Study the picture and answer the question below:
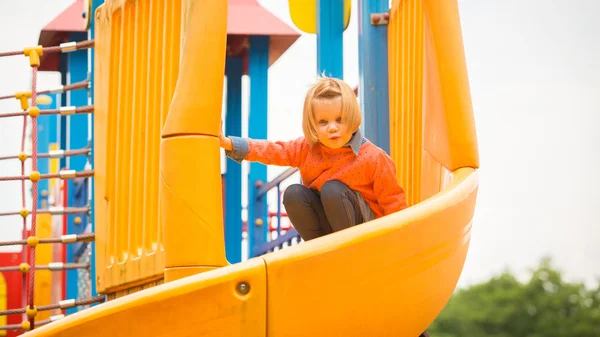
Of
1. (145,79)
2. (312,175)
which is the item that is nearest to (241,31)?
(145,79)

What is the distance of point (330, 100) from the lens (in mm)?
2086

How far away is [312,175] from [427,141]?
0.33m

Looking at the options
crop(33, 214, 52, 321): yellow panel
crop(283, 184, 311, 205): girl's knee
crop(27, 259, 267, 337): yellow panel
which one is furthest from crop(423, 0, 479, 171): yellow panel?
crop(33, 214, 52, 321): yellow panel

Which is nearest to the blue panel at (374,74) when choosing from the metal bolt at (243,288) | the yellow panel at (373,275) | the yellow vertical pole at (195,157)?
the yellow panel at (373,275)

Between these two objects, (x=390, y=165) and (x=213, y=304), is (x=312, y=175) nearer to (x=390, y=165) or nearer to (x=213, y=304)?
(x=390, y=165)

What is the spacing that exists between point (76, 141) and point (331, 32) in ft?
7.60

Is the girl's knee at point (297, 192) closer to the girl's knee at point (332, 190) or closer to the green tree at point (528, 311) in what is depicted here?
the girl's knee at point (332, 190)

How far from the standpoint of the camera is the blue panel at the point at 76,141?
4.99 metres

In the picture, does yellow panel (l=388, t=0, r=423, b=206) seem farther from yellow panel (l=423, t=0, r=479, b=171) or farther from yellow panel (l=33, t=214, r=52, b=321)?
yellow panel (l=33, t=214, r=52, b=321)

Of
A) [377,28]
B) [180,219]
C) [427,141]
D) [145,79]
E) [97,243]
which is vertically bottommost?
[97,243]

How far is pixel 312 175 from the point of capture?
2.25 metres

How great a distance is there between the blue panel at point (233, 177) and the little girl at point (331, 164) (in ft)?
9.02

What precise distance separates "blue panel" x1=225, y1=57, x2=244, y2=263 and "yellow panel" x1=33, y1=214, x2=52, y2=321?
140 centimetres

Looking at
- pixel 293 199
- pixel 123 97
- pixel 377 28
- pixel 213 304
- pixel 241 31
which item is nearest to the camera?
pixel 213 304
